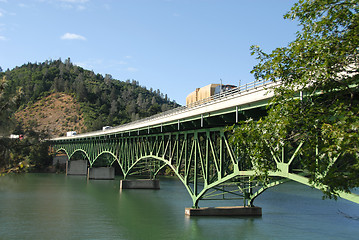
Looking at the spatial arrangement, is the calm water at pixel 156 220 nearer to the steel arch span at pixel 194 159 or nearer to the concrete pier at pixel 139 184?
the steel arch span at pixel 194 159

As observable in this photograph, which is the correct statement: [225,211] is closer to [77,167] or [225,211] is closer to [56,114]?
[77,167]

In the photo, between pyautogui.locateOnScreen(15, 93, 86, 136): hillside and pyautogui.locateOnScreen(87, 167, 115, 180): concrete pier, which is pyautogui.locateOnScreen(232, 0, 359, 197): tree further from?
pyautogui.locateOnScreen(15, 93, 86, 136): hillside

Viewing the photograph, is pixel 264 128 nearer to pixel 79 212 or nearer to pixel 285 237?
pixel 285 237

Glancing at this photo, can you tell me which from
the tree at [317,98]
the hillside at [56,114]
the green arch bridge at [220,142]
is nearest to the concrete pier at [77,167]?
the hillside at [56,114]

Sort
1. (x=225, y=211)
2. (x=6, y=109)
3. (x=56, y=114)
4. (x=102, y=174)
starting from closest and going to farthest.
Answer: (x=6, y=109)
(x=225, y=211)
(x=102, y=174)
(x=56, y=114)

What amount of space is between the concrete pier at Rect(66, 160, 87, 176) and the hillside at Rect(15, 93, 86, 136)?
46.1 metres

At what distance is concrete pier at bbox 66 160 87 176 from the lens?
111625mm

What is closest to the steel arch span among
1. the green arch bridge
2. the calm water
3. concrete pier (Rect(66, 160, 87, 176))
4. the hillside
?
the green arch bridge

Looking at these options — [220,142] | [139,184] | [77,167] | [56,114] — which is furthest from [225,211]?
[56,114]

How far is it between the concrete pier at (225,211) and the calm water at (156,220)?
1.72ft

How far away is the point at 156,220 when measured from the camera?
1470 inches

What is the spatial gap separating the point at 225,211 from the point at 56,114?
15854 cm

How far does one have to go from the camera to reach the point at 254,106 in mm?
24188

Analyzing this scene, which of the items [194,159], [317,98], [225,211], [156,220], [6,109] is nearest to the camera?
[317,98]
